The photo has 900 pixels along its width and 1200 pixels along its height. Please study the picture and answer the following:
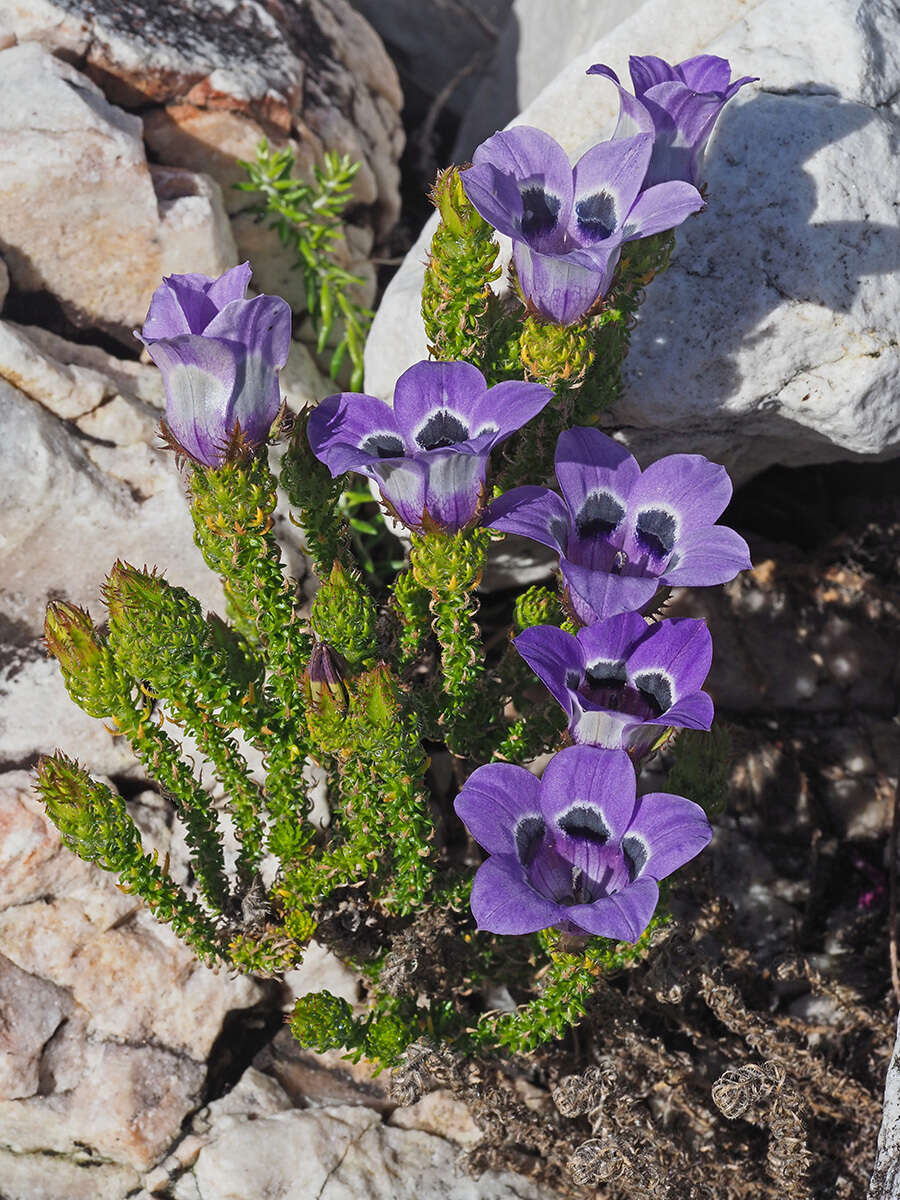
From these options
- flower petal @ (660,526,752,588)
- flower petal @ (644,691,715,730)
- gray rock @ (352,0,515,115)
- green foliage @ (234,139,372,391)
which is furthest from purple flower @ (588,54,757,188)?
gray rock @ (352,0,515,115)

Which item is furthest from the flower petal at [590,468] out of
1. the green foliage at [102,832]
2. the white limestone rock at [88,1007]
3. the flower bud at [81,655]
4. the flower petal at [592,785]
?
the white limestone rock at [88,1007]

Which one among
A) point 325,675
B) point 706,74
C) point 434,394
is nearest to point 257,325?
point 434,394

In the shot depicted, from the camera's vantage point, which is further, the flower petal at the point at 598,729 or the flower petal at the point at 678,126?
the flower petal at the point at 678,126

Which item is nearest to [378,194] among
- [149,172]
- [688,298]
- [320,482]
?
[149,172]

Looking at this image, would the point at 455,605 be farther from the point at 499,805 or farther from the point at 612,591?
the point at 499,805

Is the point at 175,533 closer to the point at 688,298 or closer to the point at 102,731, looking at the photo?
the point at 102,731

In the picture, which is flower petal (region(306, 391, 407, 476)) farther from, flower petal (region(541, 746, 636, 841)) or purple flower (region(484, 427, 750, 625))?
flower petal (region(541, 746, 636, 841))

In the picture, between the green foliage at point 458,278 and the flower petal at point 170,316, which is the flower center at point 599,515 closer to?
the green foliage at point 458,278
